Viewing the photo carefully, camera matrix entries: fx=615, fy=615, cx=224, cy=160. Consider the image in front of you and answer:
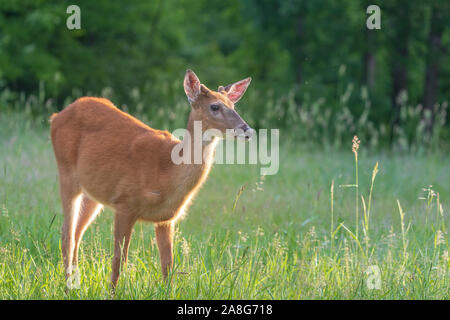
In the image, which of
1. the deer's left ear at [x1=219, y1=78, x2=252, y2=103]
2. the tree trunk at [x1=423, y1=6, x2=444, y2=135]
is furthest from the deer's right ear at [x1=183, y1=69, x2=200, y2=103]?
the tree trunk at [x1=423, y1=6, x2=444, y2=135]

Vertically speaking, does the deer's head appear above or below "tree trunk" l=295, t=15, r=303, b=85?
below

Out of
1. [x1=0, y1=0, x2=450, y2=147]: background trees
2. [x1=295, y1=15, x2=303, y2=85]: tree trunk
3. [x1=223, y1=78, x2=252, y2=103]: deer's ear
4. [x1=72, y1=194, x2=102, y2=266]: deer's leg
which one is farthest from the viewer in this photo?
[x1=295, y1=15, x2=303, y2=85]: tree trunk

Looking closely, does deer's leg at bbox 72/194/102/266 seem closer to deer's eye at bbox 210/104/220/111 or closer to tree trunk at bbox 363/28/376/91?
deer's eye at bbox 210/104/220/111

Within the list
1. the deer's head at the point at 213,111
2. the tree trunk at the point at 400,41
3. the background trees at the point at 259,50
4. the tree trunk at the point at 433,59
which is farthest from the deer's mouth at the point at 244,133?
the tree trunk at the point at 433,59

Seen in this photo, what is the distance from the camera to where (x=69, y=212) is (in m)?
5.05

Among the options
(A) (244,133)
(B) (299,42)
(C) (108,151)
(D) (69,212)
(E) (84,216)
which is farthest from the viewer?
(B) (299,42)

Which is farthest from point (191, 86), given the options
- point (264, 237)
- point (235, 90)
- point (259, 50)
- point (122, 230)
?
point (259, 50)

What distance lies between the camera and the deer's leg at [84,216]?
5172mm

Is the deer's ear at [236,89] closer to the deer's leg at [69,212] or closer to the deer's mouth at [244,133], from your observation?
the deer's mouth at [244,133]

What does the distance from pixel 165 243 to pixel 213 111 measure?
107 centimetres

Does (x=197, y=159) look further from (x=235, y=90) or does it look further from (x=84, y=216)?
(x=84, y=216)

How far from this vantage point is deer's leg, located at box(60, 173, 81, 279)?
16.1ft
